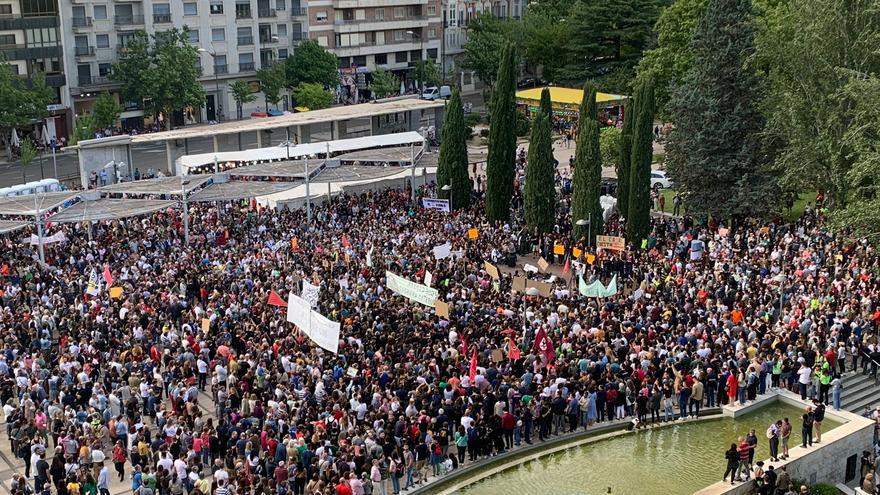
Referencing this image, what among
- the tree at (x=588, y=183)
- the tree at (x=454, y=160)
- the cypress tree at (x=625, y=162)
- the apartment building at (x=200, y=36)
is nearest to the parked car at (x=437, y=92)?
the apartment building at (x=200, y=36)

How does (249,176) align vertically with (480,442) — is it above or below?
above

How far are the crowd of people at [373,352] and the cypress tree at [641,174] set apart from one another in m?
2.23

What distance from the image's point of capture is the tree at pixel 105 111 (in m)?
74.6

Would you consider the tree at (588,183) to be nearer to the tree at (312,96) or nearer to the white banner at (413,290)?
the white banner at (413,290)

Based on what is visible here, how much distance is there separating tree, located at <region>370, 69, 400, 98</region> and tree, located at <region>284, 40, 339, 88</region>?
154 inches

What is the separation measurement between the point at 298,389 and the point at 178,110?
57.4 meters

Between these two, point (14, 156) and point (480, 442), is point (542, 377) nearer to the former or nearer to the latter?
point (480, 442)

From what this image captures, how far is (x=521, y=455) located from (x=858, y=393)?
386 inches

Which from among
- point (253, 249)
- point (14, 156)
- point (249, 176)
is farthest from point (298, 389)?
point (14, 156)

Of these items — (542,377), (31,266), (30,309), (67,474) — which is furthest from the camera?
(31,266)

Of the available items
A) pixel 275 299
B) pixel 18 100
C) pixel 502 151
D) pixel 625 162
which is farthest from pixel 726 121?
pixel 18 100

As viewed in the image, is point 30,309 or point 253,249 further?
point 253,249

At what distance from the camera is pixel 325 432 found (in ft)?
83.4

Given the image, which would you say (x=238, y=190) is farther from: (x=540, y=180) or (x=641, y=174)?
(x=641, y=174)
